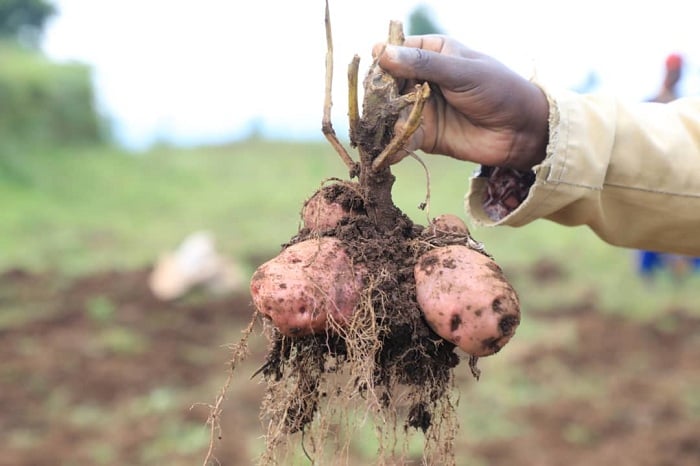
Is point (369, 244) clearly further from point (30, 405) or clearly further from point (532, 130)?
point (30, 405)

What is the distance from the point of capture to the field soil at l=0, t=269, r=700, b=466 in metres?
3.48

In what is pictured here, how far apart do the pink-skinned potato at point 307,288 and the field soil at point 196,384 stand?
7.30 feet

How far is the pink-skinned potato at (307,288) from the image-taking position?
128cm

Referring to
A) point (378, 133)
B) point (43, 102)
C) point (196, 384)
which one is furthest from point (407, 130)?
point (43, 102)

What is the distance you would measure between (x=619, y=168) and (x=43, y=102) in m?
9.94

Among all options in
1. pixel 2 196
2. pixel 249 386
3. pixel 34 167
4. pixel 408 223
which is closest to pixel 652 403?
pixel 249 386

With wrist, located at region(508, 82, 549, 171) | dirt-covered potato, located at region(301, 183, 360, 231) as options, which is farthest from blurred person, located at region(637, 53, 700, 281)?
dirt-covered potato, located at region(301, 183, 360, 231)

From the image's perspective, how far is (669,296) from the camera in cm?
550

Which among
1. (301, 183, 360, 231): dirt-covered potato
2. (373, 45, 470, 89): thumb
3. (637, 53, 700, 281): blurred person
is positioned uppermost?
(373, 45, 470, 89): thumb

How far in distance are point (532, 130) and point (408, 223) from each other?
14.1 inches

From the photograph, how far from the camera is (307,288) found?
1.29 metres

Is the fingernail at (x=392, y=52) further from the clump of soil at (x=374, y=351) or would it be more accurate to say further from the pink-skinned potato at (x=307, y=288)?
the pink-skinned potato at (x=307, y=288)

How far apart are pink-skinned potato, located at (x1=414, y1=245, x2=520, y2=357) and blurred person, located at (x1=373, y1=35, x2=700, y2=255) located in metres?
0.27

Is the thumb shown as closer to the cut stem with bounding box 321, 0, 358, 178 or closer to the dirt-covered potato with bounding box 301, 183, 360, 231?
the cut stem with bounding box 321, 0, 358, 178
